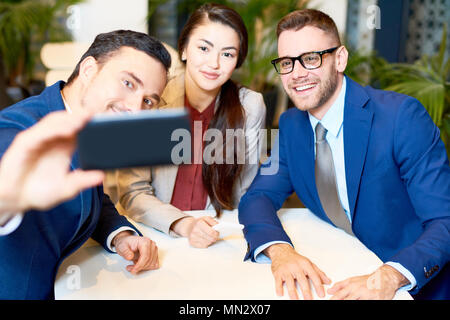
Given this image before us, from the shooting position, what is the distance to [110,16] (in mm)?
4320

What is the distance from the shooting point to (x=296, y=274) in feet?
4.30

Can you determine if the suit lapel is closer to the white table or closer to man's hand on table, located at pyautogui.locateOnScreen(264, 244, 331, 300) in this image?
the white table

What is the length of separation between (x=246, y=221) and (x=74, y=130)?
3.62 feet

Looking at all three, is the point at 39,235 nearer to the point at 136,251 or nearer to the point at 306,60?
the point at 136,251

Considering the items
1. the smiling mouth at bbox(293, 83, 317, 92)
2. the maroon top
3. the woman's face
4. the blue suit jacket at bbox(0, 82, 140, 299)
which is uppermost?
the woman's face

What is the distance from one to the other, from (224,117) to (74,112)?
42.4 inches

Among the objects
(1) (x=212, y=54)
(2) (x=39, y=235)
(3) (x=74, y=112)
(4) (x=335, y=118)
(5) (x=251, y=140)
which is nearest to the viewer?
(3) (x=74, y=112)

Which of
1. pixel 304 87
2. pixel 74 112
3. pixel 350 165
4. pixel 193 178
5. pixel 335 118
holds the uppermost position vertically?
pixel 74 112

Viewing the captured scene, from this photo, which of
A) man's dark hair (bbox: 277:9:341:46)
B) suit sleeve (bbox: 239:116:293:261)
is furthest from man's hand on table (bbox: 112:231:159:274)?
man's dark hair (bbox: 277:9:341:46)

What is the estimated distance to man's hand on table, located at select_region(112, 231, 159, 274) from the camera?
4.48 ft

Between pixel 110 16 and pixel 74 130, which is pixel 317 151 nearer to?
pixel 74 130

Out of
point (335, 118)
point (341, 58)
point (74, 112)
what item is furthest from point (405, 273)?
point (74, 112)

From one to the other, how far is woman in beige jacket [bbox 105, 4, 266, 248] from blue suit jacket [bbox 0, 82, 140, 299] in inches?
23.8
